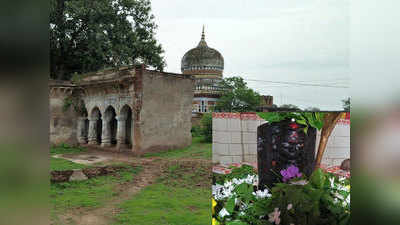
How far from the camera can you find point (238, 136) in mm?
3164

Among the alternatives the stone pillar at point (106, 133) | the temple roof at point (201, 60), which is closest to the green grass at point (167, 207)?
the temple roof at point (201, 60)

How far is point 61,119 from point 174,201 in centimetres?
895

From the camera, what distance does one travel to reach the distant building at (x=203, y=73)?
10.5m

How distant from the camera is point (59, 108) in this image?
13.6 m

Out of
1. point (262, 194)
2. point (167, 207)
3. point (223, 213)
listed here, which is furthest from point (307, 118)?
point (167, 207)

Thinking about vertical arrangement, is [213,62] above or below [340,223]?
above

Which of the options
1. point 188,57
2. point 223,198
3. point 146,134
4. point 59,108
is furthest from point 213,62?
point 223,198

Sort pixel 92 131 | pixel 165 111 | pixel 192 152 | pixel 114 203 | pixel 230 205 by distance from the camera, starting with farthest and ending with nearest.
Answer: pixel 92 131 < pixel 165 111 < pixel 192 152 < pixel 114 203 < pixel 230 205

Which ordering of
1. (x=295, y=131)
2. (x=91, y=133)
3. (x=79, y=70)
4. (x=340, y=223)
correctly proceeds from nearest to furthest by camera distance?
(x=340, y=223)
(x=295, y=131)
(x=91, y=133)
(x=79, y=70)

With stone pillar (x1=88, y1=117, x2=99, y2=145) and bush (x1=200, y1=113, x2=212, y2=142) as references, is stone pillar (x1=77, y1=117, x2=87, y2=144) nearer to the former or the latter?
stone pillar (x1=88, y1=117, x2=99, y2=145)

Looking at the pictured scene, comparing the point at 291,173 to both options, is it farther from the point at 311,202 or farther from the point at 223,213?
the point at 223,213

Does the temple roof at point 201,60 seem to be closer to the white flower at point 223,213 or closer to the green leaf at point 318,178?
the white flower at point 223,213

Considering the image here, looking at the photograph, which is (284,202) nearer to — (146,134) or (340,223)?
(340,223)

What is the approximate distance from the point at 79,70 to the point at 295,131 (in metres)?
15.1
